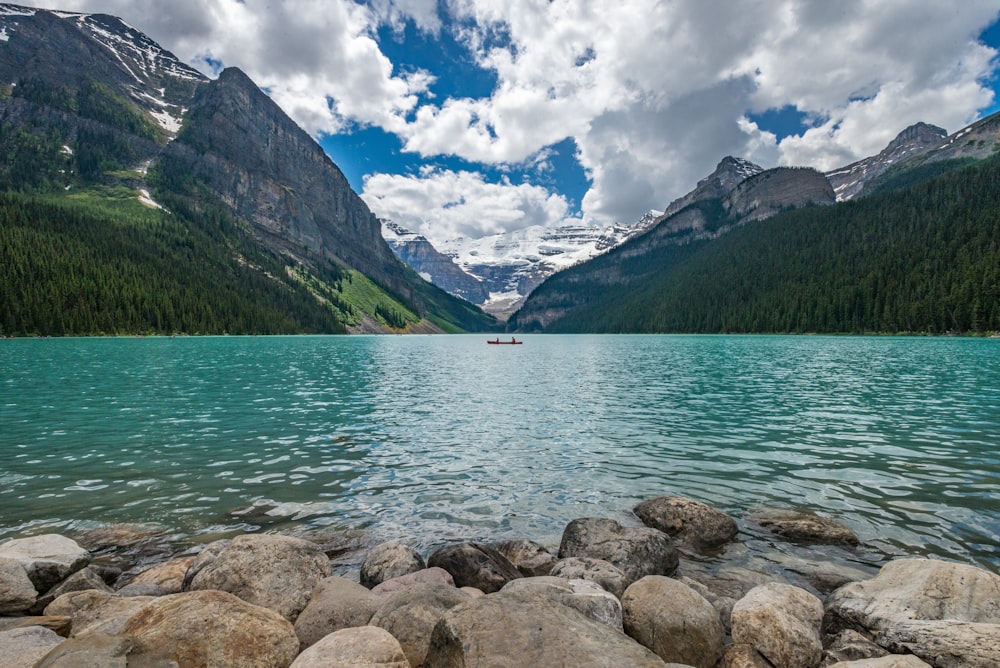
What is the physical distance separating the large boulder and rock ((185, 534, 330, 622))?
10715 millimetres

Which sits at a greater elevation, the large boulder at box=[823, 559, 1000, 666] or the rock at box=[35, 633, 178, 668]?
the rock at box=[35, 633, 178, 668]

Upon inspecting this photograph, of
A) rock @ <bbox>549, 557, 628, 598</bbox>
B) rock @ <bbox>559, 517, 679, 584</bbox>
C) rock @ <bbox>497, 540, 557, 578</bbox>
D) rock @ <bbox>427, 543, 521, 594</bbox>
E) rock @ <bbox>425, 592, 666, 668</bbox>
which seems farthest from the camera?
rock @ <bbox>497, 540, 557, 578</bbox>

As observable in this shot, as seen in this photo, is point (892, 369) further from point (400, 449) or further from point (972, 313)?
point (972, 313)

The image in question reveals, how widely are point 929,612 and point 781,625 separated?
2641 millimetres

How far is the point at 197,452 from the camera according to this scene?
22656 millimetres

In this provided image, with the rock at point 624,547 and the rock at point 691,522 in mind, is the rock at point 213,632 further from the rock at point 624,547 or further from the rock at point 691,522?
the rock at point 691,522

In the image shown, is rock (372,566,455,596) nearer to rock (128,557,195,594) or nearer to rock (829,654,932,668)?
rock (128,557,195,594)

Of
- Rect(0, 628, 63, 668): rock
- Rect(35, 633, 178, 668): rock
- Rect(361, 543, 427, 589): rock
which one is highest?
Rect(35, 633, 178, 668): rock

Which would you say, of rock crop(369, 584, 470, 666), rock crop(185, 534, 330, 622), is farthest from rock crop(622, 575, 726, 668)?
rock crop(185, 534, 330, 622)

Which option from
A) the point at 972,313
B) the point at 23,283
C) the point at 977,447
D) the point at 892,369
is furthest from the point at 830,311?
the point at 23,283

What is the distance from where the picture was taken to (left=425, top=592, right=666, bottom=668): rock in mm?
6074

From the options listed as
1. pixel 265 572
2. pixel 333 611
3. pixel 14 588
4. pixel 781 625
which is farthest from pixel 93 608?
pixel 781 625

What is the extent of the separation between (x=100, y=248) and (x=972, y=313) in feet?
926

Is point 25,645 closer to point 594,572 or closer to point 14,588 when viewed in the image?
point 14,588
